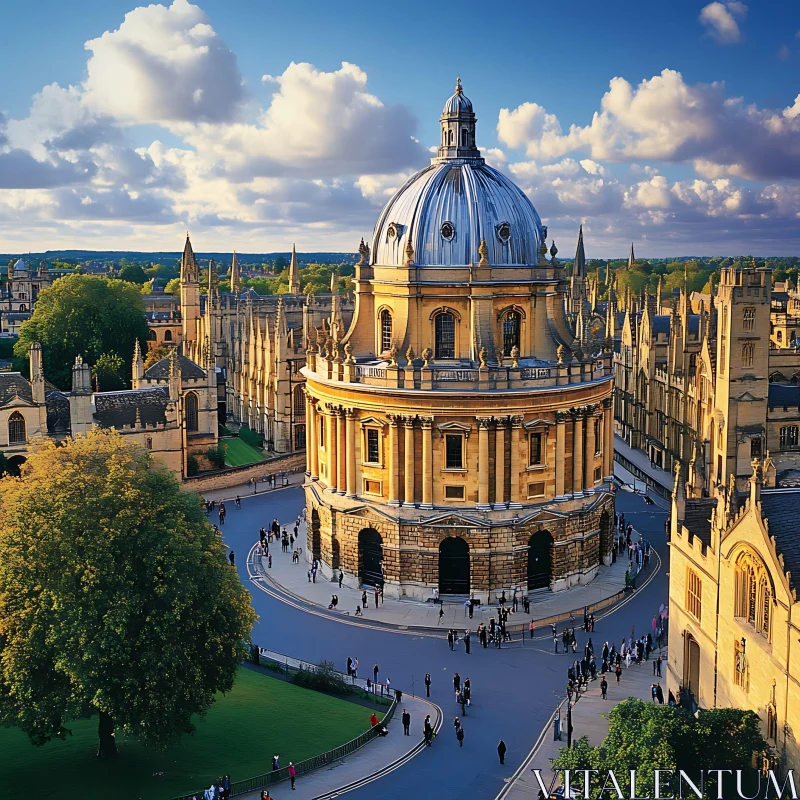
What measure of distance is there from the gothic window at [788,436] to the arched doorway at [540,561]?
752 inches

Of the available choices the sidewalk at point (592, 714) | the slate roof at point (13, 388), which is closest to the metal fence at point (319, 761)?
the sidewalk at point (592, 714)

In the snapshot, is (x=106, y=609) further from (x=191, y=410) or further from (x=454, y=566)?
(x=191, y=410)

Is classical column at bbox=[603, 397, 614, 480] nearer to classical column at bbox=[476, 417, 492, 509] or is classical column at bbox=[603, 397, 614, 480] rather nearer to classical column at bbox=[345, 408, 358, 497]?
classical column at bbox=[476, 417, 492, 509]

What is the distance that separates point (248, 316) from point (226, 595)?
2305 inches

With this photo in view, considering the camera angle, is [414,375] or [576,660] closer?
[576,660]

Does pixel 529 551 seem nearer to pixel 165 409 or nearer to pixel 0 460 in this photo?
pixel 165 409

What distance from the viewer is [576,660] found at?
4231 centimetres

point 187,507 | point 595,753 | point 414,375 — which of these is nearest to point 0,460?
point 414,375

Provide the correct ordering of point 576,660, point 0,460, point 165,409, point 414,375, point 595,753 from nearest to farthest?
point 595,753, point 576,660, point 414,375, point 0,460, point 165,409

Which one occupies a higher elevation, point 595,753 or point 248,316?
point 248,316

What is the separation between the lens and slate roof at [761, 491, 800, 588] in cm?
2848

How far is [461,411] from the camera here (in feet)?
159

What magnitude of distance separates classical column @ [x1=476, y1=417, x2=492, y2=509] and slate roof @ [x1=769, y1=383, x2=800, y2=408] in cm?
2159

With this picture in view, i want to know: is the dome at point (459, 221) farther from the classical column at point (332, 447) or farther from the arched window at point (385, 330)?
the classical column at point (332, 447)
